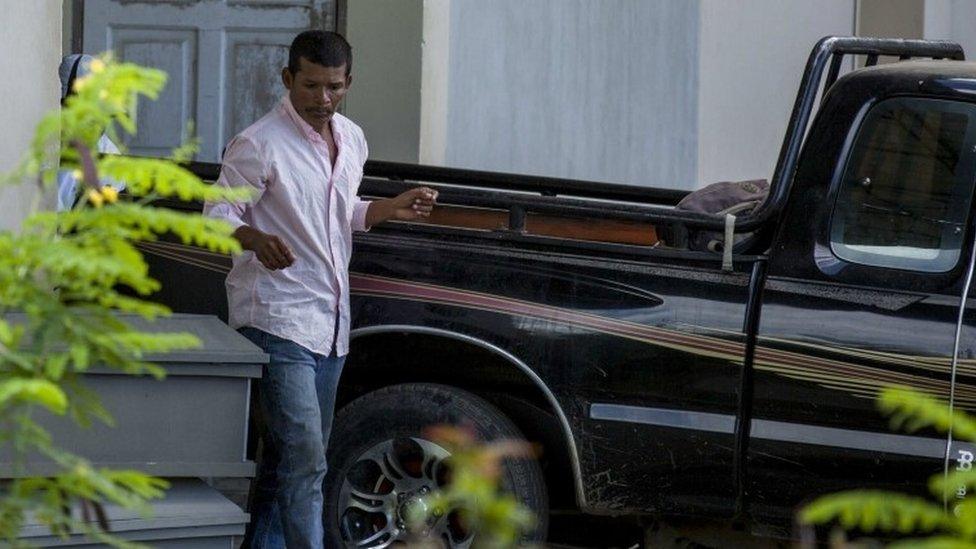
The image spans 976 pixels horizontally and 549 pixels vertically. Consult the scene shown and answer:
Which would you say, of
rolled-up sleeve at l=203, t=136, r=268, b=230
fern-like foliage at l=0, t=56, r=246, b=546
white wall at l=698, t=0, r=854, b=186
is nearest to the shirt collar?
rolled-up sleeve at l=203, t=136, r=268, b=230

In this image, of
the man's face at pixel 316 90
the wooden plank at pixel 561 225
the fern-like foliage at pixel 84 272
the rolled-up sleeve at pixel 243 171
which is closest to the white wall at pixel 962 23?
the wooden plank at pixel 561 225

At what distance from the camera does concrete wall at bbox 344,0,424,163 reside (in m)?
9.03

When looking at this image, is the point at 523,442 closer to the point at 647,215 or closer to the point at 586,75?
the point at 647,215

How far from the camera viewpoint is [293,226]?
17.4 ft

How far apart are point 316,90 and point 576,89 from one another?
505cm

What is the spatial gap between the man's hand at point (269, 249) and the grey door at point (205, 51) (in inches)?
163

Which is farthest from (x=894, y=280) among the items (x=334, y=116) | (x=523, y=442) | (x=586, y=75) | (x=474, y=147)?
(x=586, y=75)

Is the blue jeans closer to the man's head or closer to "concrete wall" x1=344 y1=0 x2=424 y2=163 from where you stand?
the man's head

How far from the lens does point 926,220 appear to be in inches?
215

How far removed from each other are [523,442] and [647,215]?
2.70 ft

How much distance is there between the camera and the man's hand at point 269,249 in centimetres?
497

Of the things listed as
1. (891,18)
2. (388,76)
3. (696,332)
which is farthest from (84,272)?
(891,18)

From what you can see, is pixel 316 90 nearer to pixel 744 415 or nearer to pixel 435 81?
pixel 744 415

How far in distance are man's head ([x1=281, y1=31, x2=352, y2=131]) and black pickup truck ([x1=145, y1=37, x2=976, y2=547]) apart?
63 cm
